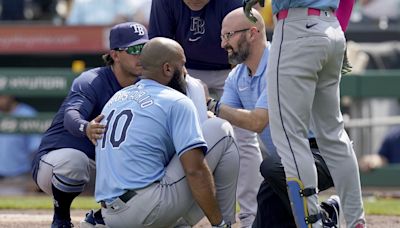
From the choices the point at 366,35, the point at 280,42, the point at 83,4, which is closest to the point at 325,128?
the point at 280,42

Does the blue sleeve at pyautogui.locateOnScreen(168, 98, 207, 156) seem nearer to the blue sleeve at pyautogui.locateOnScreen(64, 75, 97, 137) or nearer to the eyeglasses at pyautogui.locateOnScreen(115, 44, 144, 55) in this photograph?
the blue sleeve at pyautogui.locateOnScreen(64, 75, 97, 137)

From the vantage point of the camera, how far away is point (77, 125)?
5266 mm

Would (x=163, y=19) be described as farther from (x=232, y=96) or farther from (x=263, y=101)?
(x=263, y=101)

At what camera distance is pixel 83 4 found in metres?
13.5

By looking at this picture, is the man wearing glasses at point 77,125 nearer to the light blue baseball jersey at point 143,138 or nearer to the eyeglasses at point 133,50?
the eyeglasses at point 133,50

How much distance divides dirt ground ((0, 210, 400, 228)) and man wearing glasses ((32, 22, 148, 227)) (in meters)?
0.58

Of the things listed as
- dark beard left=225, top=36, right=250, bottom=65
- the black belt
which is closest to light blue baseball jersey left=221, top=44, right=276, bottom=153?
dark beard left=225, top=36, right=250, bottom=65

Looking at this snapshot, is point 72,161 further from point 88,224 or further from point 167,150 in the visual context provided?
point 167,150

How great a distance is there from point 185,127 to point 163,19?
1.76m

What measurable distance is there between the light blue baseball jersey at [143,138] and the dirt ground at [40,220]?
4.32 ft

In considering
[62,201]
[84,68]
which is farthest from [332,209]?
[84,68]

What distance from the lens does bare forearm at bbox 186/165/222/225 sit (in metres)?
4.75

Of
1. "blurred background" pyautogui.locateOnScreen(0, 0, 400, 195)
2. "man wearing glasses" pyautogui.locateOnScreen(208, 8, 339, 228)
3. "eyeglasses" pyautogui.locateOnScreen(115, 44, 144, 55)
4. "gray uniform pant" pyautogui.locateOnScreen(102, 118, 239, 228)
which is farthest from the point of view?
"blurred background" pyautogui.locateOnScreen(0, 0, 400, 195)

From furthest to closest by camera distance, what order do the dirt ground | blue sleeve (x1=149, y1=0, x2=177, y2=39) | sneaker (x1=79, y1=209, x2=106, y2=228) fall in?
blue sleeve (x1=149, y1=0, x2=177, y2=39) < the dirt ground < sneaker (x1=79, y1=209, x2=106, y2=228)
